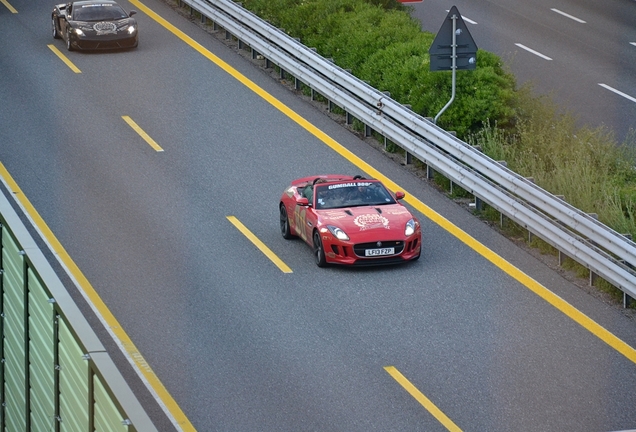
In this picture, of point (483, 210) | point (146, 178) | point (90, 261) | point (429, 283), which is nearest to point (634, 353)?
point (429, 283)

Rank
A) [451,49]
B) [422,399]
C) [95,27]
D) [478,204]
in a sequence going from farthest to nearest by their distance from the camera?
[95,27], [451,49], [478,204], [422,399]

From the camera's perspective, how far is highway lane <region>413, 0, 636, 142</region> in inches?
959

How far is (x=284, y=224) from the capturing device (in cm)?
1698

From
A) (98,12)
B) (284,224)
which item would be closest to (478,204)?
(284,224)

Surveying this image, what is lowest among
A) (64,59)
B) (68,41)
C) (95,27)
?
(64,59)

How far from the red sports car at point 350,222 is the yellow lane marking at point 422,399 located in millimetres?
3193

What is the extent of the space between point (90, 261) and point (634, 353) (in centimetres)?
720

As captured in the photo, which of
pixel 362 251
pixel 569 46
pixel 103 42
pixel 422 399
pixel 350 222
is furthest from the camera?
pixel 569 46

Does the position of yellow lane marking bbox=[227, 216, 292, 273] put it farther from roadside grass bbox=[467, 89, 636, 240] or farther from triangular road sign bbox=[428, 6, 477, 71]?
triangular road sign bbox=[428, 6, 477, 71]

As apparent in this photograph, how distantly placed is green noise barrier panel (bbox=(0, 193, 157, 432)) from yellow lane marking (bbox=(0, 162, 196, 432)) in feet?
12.7

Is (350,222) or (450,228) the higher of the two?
(350,222)

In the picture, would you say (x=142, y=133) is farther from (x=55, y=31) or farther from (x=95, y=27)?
(x=55, y=31)

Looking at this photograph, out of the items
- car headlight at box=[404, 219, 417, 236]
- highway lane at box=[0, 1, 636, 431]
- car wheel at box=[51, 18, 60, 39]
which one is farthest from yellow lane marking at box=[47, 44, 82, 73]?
car headlight at box=[404, 219, 417, 236]

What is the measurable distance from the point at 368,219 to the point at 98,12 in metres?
14.0
